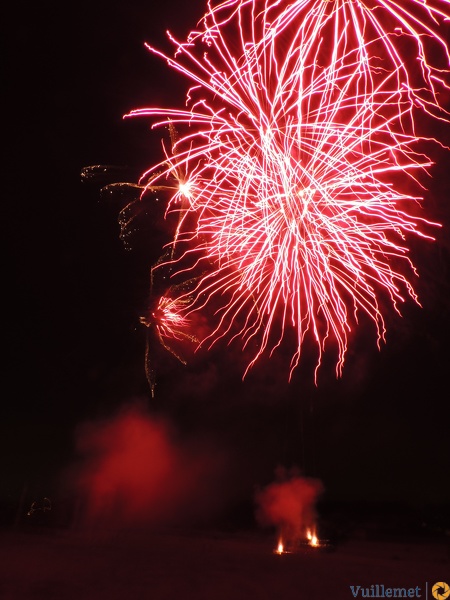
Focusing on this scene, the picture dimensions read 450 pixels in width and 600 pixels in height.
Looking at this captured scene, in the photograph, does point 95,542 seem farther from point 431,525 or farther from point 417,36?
point 431,525

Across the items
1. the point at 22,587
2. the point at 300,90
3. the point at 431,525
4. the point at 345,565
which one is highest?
the point at 431,525

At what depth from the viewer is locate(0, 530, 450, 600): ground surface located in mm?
8125

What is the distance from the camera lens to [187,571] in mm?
10172

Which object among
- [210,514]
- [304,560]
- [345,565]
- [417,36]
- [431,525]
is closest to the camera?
[417,36]

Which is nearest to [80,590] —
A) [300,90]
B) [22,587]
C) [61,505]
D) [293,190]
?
[22,587]

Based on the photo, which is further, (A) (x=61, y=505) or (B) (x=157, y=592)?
(A) (x=61, y=505)

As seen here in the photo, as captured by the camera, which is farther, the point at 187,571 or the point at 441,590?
the point at 187,571

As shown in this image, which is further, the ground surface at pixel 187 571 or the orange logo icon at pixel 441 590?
the orange logo icon at pixel 441 590

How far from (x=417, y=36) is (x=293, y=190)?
2.39m

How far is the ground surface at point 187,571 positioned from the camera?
812 cm

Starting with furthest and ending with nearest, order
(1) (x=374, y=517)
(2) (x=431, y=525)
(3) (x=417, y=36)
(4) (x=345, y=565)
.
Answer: (1) (x=374, y=517) < (2) (x=431, y=525) < (4) (x=345, y=565) < (3) (x=417, y=36)

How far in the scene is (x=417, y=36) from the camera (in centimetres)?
455

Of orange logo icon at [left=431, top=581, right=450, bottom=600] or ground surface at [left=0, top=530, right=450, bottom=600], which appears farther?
orange logo icon at [left=431, top=581, right=450, bottom=600]

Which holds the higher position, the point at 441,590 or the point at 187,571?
the point at 187,571
